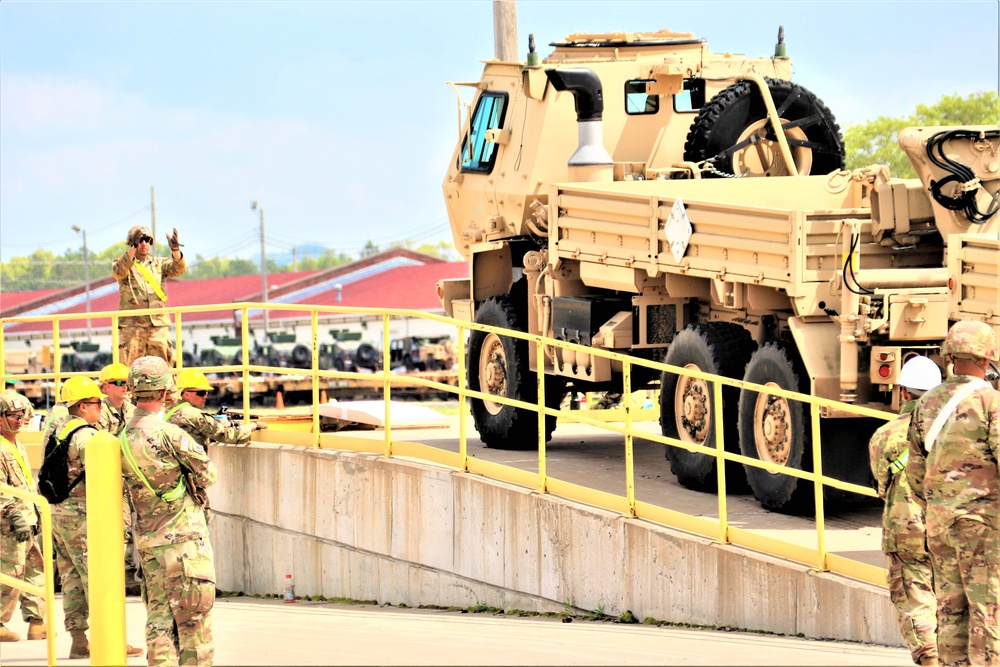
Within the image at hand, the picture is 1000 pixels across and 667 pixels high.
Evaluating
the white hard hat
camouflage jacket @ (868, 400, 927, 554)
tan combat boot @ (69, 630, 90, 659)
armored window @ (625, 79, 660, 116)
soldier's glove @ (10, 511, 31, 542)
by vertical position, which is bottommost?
tan combat boot @ (69, 630, 90, 659)

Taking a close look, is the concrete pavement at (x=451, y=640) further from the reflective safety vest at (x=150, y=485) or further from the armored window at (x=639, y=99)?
the armored window at (x=639, y=99)

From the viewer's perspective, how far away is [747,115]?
14555mm

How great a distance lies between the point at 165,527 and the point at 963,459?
3.95 meters

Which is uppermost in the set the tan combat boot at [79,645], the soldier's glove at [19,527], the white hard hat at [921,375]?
the white hard hat at [921,375]

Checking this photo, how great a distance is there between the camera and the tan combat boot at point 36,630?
11.4 metres

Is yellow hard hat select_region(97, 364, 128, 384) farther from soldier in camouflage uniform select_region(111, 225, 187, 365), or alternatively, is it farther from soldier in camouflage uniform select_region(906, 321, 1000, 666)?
soldier in camouflage uniform select_region(906, 321, 1000, 666)

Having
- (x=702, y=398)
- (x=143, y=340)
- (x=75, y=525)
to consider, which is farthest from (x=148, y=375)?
(x=143, y=340)

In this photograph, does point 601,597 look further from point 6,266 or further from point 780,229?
point 6,266

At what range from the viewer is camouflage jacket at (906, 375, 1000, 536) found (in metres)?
7.25

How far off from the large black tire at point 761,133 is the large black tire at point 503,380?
7.48ft

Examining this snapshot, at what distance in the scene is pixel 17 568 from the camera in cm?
1127

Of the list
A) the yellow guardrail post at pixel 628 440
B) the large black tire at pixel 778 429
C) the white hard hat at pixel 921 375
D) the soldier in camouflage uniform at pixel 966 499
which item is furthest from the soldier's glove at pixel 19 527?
the soldier in camouflage uniform at pixel 966 499

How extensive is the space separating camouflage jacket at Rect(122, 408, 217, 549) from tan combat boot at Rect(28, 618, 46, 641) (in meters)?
3.35

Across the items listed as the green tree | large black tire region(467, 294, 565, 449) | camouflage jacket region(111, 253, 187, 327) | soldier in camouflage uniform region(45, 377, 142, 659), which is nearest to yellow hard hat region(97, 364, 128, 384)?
soldier in camouflage uniform region(45, 377, 142, 659)
